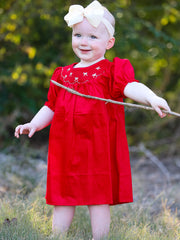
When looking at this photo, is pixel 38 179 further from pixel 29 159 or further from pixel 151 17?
pixel 151 17

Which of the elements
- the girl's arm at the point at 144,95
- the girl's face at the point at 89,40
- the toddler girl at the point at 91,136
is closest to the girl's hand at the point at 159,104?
the girl's arm at the point at 144,95

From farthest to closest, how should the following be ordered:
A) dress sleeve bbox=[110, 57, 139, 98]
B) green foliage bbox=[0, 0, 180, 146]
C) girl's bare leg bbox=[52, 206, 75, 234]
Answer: green foliage bbox=[0, 0, 180, 146] → girl's bare leg bbox=[52, 206, 75, 234] → dress sleeve bbox=[110, 57, 139, 98]

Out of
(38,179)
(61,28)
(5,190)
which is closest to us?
(5,190)

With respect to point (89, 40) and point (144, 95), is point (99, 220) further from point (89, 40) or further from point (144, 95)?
point (89, 40)

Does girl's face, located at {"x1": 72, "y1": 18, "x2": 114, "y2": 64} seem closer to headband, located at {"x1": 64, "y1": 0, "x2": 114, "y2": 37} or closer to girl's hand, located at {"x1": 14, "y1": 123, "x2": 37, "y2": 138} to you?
headband, located at {"x1": 64, "y1": 0, "x2": 114, "y2": 37}

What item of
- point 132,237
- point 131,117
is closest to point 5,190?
point 132,237

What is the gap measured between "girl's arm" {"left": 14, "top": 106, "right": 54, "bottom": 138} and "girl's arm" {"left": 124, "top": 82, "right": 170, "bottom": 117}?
536mm

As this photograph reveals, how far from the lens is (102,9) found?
228cm

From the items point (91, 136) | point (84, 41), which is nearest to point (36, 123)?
point (91, 136)

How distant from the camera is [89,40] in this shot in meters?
2.27

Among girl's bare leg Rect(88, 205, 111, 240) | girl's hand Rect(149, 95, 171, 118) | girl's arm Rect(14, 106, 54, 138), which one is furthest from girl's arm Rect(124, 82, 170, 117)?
girl's bare leg Rect(88, 205, 111, 240)

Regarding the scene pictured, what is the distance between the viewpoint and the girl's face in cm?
226

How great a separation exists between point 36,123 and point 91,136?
370 millimetres

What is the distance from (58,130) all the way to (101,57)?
499 mm
